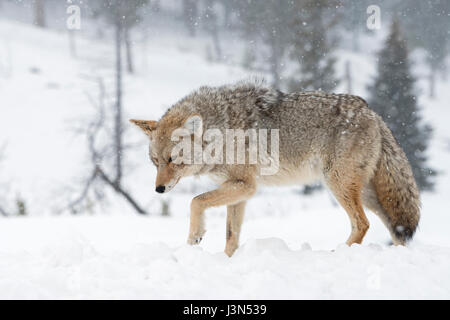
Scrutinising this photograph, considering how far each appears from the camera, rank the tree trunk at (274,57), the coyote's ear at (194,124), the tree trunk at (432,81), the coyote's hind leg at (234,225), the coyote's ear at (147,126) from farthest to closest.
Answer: the tree trunk at (432,81), the tree trunk at (274,57), the coyote's hind leg at (234,225), the coyote's ear at (147,126), the coyote's ear at (194,124)

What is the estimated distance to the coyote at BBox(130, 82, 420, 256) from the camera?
4410 millimetres

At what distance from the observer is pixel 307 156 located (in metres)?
4.68

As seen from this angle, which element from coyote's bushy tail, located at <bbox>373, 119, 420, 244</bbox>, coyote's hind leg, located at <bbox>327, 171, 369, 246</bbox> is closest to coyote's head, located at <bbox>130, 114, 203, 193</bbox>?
coyote's hind leg, located at <bbox>327, 171, 369, 246</bbox>

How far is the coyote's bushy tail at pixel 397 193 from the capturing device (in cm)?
454

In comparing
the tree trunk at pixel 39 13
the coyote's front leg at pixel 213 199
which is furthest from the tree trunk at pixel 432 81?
the coyote's front leg at pixel 213 199

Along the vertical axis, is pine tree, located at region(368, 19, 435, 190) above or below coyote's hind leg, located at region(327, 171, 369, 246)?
above

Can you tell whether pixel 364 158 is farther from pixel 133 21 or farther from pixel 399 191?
pixel 133 21

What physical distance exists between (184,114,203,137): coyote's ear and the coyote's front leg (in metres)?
0.64

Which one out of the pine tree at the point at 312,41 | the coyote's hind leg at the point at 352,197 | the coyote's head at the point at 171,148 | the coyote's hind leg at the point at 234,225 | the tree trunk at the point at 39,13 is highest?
the tree trunk at the point at 39,13

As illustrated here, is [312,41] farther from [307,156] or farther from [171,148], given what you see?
[171,148]

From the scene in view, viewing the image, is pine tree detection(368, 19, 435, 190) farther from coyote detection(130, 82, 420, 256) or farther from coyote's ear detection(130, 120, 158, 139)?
coyote's ear detection(130, 120, 158, 139)

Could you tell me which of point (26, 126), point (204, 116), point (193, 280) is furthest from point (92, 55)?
point (193, 280)

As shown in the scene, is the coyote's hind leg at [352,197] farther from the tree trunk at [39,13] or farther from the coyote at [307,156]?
the tree trunk at [39,13]
